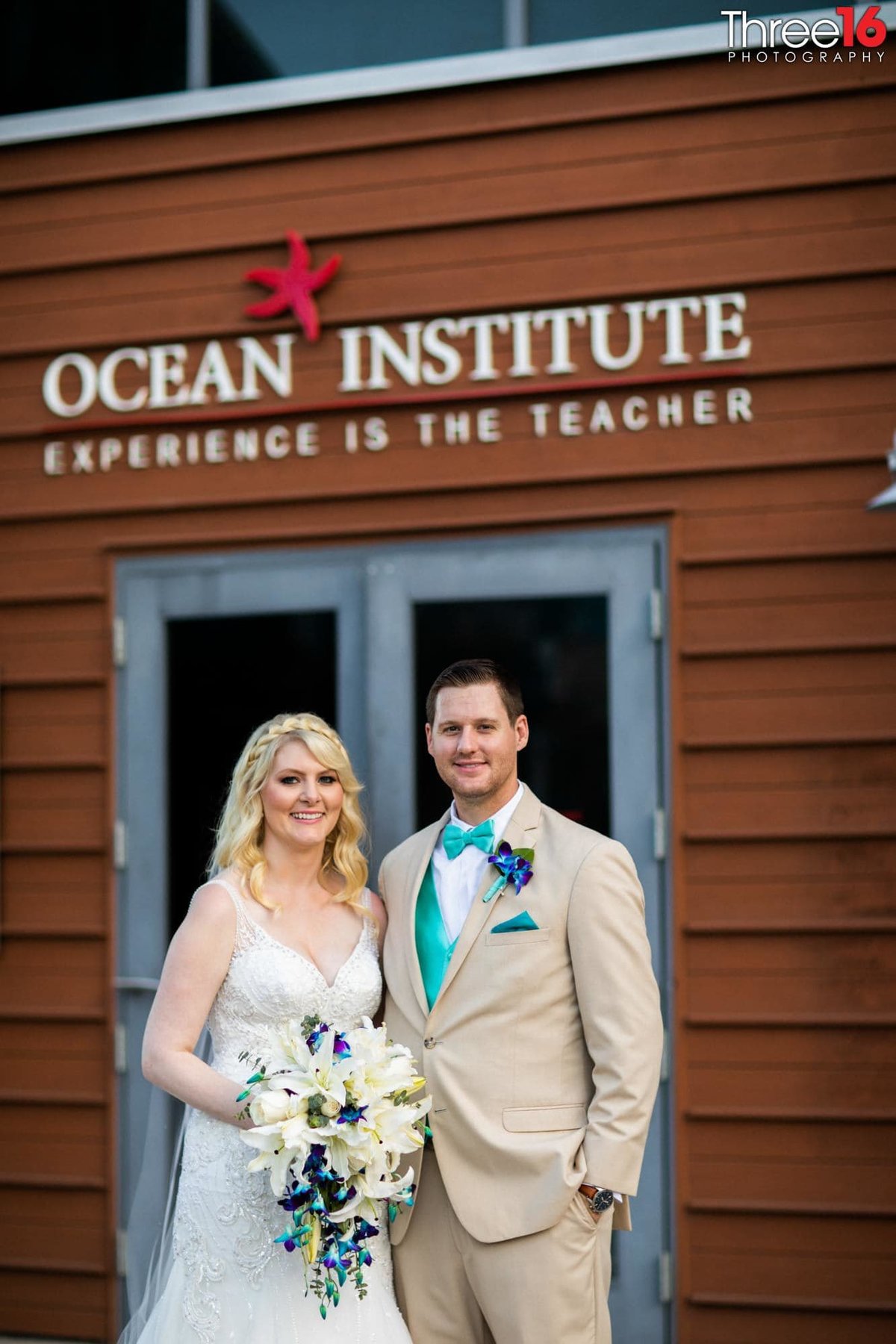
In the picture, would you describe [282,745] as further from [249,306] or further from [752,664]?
[249,306]

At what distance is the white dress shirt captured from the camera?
122 inches

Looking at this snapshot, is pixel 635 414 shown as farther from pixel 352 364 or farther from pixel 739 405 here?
pixel 352 364

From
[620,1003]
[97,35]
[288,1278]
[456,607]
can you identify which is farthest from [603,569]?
[97,35]

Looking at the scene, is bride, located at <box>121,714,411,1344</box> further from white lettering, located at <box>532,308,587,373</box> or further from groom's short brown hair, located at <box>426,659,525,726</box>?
white lettering, located at <box>532,308,587,373</box>

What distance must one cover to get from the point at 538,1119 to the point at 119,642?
2.36m

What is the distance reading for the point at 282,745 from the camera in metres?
3.22

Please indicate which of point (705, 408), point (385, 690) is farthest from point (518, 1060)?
point (705, 408)

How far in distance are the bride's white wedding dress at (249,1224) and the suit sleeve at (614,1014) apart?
52 cm

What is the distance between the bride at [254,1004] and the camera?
2.92m

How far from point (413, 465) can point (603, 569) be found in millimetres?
693

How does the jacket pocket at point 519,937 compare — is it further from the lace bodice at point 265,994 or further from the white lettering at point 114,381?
the white lettering at point 114,381

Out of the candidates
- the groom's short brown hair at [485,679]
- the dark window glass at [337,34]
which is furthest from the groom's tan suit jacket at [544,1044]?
the dark window glass at [337,34]

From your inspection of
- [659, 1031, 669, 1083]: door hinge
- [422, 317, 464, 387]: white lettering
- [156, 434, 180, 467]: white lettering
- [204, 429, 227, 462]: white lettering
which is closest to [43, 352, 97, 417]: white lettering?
[156, 434, 180, 467]: white lettering

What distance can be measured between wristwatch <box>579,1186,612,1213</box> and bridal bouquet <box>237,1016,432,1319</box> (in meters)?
0.38
